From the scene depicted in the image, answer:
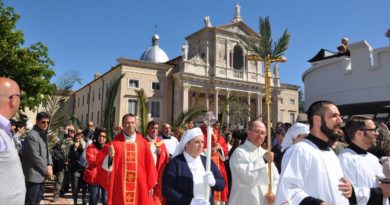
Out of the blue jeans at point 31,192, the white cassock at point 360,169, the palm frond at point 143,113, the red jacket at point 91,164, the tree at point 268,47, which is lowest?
the blue jeans at point 31,192

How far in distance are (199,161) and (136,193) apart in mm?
2298

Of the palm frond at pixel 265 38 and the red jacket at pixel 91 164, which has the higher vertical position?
the palm frond at pixel 265 38

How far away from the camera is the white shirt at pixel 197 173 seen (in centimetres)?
438

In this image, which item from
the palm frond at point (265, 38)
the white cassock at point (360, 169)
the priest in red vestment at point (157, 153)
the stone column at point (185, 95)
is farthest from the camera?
the stone column at point (185, 95)

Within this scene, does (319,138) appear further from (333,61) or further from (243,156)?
(333,61)

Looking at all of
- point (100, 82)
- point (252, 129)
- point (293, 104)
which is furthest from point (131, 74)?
point (252, 129)

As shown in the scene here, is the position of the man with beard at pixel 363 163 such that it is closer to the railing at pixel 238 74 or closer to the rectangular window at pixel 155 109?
the rectangular window at pixel 155 109

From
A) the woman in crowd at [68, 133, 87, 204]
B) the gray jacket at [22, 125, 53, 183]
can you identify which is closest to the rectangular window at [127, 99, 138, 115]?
the woman in crowd at [68, 133, 87, 204]

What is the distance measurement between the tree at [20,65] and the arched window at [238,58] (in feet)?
106

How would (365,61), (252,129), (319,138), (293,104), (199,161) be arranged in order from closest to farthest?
(319,138)
(199,161)
(252,129)
(365,61)
(293,104)

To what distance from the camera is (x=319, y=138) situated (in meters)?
3.05

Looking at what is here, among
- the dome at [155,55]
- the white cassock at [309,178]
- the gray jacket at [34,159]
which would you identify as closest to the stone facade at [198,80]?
the dome at [155,55]

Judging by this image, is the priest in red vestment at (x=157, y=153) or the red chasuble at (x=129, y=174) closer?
the red chasuble at (x=129, y=174)

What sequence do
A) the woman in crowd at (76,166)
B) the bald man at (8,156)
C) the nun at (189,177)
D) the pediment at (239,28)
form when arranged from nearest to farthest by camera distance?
the bald man at (8,156)
the nun at (189,177)
the woman in crowd at (76,166)
the pediment at (239,28)
